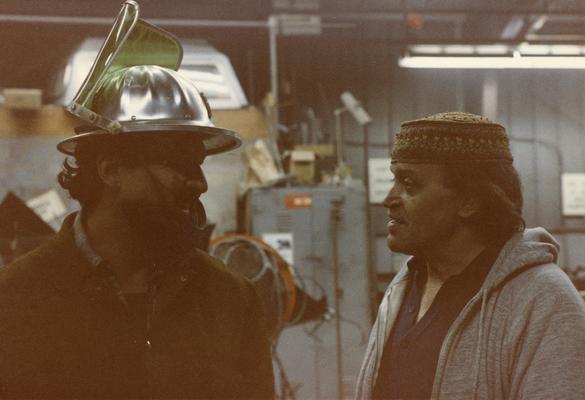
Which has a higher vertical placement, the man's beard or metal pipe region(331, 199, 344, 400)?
the man's beard

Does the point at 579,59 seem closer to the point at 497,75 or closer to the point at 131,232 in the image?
the point at 497,75

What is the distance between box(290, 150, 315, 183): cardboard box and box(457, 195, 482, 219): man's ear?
15.9 feet

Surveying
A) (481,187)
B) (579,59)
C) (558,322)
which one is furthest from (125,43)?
(579,59)

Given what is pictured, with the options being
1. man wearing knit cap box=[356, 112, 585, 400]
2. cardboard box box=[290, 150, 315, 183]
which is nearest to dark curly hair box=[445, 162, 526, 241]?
man wearing knit cap box=[356, 112, 585, 400]

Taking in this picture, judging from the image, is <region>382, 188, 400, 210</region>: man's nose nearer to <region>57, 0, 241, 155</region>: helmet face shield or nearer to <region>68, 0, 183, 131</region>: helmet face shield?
<region>57, 0, 241, 155</region>: helmet face shield

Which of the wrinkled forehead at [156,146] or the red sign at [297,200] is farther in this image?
the red sign at [297,200]

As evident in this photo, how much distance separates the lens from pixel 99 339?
75.9 inches

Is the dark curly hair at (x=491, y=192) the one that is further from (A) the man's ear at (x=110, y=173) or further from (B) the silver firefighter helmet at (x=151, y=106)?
(A) the man's ear at (x=110, y=173)

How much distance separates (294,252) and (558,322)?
4.94m

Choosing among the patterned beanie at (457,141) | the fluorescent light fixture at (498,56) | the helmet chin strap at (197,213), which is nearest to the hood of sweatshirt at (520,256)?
the patterned beanie at (457,141)

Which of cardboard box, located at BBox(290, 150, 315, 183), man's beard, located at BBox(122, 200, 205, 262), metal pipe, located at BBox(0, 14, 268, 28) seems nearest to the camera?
man's beard, located at BBox(122, 200, 205, 262)

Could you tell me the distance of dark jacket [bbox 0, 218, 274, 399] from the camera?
6.18 feet

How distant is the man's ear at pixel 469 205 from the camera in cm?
213

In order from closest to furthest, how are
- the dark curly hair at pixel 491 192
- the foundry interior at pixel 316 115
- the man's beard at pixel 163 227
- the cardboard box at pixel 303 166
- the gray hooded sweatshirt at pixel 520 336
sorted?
the gray hooded sweatshirt at pixel 520 336 → the man's beard at pixel 163 227 → the dark curly hair at pixel 491 192 → the foundry interior at pixel 316 115 → the cardboard box at pixel 303 166
